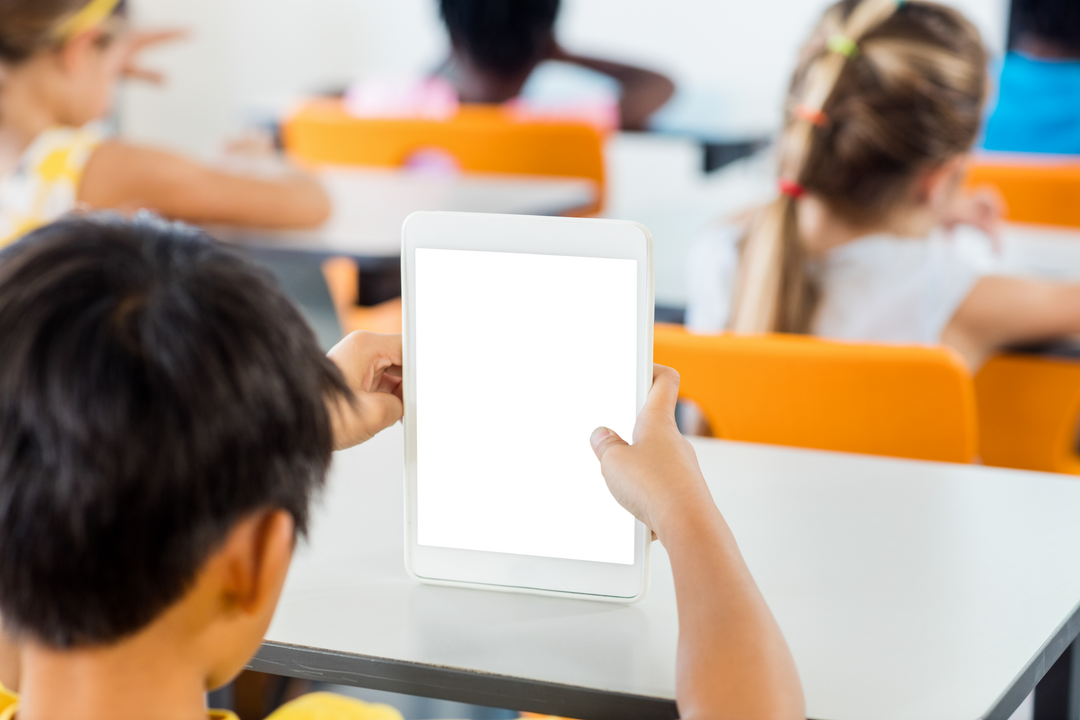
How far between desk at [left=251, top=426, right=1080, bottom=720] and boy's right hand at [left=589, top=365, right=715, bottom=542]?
0.10 meters

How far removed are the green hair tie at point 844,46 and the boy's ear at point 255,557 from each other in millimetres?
1073

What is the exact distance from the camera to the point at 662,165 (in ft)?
15.5

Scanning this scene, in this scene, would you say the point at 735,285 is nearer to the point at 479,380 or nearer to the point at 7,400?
the point at 479,380

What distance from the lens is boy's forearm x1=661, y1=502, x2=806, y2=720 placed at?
0.64 meters

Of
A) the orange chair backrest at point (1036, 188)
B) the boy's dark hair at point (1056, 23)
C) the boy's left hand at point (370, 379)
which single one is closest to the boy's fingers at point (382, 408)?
the boy's left hand at point (370, 379)

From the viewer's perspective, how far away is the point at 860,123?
4.83 feet

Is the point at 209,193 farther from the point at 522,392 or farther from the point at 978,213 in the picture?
the point at 522,392

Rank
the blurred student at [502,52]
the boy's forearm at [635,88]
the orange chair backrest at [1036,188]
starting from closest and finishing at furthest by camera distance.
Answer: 1. the orange chair backrest at [1036,188]
2. the boy's forearm at [635,88]
3. the blurred student at [502,52]

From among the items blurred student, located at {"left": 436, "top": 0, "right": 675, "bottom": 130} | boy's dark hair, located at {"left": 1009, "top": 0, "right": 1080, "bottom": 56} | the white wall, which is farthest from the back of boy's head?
the white wall

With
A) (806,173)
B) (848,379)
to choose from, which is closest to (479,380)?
(848,379)

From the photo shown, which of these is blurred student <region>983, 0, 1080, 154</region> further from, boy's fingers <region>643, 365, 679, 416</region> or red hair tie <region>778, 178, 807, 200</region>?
boy's fingers <region>643, 365, 679, 416</region>

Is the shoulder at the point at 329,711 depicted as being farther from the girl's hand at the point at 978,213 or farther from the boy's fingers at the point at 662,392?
the girl's hand at the point at 978,213

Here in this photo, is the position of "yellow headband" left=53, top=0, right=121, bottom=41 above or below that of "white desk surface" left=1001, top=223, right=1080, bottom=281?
above

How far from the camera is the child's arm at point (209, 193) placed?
6.15 feet
